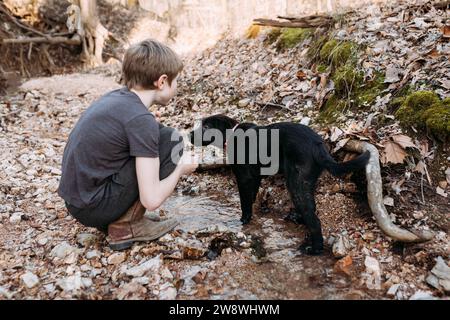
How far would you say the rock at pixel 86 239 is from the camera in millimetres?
3098

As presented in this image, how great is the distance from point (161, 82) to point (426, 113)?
7.43ft

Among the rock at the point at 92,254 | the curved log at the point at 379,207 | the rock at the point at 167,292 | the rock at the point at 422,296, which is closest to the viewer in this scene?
the rock at the point at 422,296

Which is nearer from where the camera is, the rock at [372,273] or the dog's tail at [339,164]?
the rock at [372,273]

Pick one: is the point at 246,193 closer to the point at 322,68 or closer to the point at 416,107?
the point at 416,107

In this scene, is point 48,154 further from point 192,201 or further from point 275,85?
point 275,85

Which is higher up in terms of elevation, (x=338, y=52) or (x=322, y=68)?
(x=338, y=52)

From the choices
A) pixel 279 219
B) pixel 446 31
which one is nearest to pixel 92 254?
pixel 279 219

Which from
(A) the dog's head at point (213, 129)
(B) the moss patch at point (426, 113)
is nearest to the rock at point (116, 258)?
Result: (A) the dog's head at point (213, 129)

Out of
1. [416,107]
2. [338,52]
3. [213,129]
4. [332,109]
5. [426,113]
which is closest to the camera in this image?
[426,113]

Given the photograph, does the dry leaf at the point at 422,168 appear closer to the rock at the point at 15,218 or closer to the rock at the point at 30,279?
the rock at the point at 30,279

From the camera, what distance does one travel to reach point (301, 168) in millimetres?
3059

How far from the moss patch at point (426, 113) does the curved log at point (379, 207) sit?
520mm

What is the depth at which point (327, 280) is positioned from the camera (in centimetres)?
262

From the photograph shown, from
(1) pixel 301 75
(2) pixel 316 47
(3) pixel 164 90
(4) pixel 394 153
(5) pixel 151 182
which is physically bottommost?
(5) pixel 151 182
